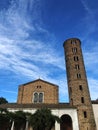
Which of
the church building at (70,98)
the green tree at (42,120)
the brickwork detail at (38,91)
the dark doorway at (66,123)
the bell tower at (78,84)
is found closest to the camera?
the green tree at (42,120)

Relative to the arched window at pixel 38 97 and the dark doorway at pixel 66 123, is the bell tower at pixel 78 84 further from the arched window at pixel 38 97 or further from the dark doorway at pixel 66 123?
the arched window at pixel 38 97

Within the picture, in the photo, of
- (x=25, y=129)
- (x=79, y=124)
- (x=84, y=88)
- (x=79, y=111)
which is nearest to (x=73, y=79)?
(x=84, y=88)

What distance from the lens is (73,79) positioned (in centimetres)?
3228

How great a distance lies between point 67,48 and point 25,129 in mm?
21555

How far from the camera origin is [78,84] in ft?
103

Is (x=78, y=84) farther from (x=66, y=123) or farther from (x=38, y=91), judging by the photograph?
(x=38, y=91)

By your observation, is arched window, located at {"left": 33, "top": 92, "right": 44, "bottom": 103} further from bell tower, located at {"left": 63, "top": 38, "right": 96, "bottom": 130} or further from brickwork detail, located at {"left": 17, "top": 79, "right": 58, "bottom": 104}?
bell tower, located at {"left": 63, "top": 38, "right": 96, "bottom": 130}

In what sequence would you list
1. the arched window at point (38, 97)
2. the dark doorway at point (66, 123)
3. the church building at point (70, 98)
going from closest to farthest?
the church building at point (70, 98), the dark doorway at point (66, 123), the arched window at point (38, 97)

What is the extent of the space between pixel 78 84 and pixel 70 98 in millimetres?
3541

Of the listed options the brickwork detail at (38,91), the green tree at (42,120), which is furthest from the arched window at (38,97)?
the green tree at (42,120)

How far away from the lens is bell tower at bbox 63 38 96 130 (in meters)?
27.7

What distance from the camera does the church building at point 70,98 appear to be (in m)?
27.6

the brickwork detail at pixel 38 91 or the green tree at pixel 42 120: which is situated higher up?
the brickwork detail at pixel 38 91

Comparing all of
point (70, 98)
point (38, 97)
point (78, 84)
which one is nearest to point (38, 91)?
point (38, 97)
